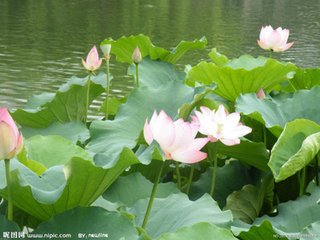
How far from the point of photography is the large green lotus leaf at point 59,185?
74cm

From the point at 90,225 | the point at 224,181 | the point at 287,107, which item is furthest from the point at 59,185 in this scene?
the point at 287,107

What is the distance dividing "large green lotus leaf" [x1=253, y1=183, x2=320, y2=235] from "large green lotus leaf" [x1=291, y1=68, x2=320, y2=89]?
549 mm

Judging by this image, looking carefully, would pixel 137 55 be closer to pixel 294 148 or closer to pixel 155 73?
pixel 155 73

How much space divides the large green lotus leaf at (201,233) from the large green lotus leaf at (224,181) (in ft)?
1.15

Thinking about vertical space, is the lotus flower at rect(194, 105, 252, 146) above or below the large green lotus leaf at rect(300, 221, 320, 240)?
above

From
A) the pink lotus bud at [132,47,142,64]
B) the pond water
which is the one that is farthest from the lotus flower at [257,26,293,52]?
the pond water

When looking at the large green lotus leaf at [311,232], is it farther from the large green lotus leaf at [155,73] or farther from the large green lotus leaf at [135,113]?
the large green lotus leaf at [155,73]

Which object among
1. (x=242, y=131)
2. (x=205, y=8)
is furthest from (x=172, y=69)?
(x=205, y=8)

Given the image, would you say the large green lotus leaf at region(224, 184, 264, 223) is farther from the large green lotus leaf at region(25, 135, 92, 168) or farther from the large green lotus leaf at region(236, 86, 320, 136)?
the large green lotus leaf at region(25, 135, 92, 168)

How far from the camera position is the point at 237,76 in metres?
1.31

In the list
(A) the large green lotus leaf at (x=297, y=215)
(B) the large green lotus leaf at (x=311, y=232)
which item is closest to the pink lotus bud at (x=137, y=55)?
(A) the large green lotus leaf at (x=297, y=215)

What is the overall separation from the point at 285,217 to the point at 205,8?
16.5m

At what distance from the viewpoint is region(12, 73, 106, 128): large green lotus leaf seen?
1.31 metres

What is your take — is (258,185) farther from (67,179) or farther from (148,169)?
(67,179)
